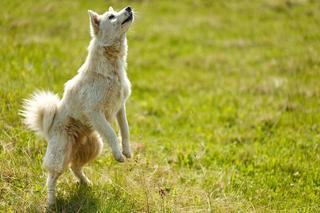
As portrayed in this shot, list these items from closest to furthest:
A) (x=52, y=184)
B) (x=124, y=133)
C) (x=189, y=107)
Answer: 1. (x=52, y=184)
2. (x=124, y=133)
3. (x=189, y=107)

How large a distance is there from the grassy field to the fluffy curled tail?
531 millimetres

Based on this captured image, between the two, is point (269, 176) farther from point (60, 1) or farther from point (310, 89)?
point (60, 1)

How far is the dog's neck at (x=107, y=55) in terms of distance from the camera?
6.05m

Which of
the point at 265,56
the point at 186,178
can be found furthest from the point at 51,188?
the point at 265,56

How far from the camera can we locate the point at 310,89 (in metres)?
10.6

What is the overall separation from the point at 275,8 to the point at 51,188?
14.2 metres

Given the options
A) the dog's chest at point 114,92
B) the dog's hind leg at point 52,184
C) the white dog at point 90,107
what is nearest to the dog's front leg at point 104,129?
the white dog at point 90,107

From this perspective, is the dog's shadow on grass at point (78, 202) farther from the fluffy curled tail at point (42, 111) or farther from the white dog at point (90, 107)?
the fluffy curled tail at point (42, 111)

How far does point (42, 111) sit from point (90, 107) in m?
0.69

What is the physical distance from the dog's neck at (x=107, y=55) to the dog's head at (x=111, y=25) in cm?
6

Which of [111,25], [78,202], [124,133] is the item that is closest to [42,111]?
[124,133]

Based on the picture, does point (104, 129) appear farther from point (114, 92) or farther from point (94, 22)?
point (94, 22)

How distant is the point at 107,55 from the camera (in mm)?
6121

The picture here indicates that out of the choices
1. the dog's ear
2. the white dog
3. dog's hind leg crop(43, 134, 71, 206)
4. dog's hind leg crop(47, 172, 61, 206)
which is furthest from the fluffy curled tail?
the dog's ear
